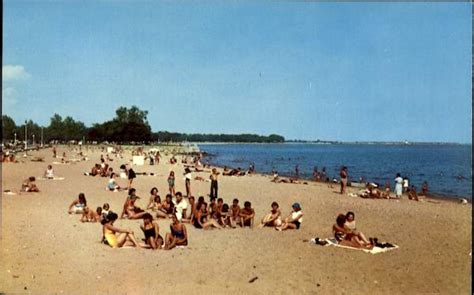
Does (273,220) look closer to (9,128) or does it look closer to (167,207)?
(167,207)

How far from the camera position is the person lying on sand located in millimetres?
10961

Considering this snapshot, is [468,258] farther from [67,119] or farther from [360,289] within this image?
[67,119]

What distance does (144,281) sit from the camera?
8195 mm

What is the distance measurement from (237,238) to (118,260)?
11.3 ft

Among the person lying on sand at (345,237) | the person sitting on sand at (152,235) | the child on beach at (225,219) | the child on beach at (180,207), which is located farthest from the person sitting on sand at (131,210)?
the person lying on sand at (345,237)

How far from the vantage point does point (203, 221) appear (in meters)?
13.2

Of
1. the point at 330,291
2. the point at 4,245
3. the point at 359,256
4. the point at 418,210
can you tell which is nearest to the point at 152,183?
the point at 418,210

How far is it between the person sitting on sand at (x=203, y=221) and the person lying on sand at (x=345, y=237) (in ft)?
11.3

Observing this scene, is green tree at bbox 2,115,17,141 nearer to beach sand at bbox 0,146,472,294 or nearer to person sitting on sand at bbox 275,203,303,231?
beach sand at bbox 0,146,472,294

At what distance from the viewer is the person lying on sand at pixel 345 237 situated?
1096 centimetres

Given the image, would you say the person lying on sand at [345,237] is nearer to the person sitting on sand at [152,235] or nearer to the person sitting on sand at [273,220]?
the person sitting on sand at [273,220]

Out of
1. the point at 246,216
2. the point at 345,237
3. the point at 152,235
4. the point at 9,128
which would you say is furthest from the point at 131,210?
the point at 9,128

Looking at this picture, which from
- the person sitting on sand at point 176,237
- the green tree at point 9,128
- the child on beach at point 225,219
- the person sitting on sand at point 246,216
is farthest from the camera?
the green tree at point 9,128

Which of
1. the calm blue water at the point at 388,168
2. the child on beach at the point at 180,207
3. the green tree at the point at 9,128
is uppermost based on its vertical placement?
the green tree at the point at 9,128
